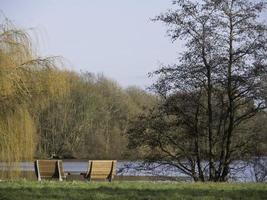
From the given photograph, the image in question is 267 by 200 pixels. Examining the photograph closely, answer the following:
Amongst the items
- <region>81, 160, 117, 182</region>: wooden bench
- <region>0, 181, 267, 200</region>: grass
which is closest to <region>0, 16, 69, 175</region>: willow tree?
<region>81, 160, 117, 182</region>: wooden bench

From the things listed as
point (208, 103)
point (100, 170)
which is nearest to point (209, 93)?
point (208, 103)

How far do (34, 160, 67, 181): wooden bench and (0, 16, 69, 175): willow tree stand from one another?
2.10 metres

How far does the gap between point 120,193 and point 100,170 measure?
7188mm

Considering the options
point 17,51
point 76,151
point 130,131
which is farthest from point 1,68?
point 76,151

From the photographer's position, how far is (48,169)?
61.4ft

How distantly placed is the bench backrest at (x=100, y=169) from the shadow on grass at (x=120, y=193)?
5.96 metres

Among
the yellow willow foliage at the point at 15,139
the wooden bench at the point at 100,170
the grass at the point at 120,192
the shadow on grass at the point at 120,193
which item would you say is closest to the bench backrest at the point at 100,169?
the wooden bench at the point at 100,170

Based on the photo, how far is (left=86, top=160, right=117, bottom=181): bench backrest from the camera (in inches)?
741

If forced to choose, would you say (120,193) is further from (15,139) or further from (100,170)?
(15,139)

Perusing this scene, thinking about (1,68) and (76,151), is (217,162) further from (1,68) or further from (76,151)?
(76,151)

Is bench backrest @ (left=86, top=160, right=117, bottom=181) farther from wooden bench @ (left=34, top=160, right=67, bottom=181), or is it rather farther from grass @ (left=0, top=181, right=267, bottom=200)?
grass @ (left=0, top=181, right=267, bottom=200)

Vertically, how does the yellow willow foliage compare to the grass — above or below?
above

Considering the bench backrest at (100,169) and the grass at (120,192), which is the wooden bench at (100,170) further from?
the grass at (120,192)

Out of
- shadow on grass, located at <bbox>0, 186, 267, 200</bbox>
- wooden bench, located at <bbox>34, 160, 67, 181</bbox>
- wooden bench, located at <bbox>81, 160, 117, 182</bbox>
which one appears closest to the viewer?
shadow on grass, located at <bbox>0, 186, 267, 200</bbox>
